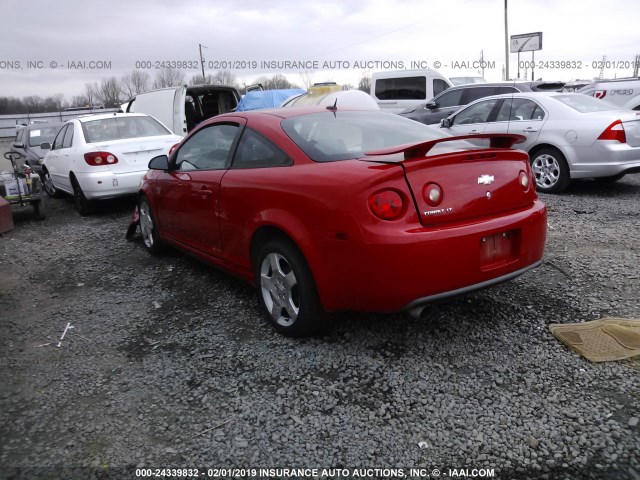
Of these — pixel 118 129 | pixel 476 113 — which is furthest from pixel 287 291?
pixel 476 113

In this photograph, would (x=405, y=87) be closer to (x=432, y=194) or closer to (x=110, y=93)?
(x=432, y=194)

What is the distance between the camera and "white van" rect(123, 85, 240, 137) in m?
12.0

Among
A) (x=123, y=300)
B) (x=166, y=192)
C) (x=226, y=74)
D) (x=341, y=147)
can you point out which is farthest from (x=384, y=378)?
(x=226, y=74)

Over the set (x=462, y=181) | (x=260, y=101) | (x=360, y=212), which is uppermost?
(x=260, y=101)

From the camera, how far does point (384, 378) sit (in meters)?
3.01

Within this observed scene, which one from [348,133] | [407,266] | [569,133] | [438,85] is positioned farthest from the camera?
[438,85]

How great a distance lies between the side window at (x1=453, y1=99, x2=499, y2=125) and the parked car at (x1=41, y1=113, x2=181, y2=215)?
189 inches

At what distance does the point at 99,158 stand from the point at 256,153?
4847 millimetres

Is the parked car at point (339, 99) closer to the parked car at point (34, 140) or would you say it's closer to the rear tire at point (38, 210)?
the rear tire at point (38, 210)

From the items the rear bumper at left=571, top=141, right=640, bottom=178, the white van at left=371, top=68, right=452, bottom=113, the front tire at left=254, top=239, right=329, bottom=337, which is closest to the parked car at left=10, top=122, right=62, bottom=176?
the white van at left=371, top=68, right=452, bottom=113

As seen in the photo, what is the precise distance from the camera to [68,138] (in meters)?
8.70

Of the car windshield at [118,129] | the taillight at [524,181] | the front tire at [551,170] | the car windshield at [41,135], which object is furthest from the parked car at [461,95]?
the car windshield at [41,135]

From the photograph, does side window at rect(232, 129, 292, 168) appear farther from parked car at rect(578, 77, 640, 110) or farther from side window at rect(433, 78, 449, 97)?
side window at rect(433, 78, 449, 97)

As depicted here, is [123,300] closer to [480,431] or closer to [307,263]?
[307,263]
